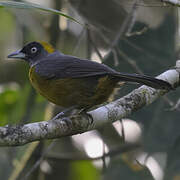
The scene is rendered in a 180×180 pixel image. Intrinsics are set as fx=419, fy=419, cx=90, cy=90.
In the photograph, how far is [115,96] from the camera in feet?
16.3

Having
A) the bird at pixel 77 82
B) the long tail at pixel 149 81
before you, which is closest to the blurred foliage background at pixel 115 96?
the bird at pixel 77 82

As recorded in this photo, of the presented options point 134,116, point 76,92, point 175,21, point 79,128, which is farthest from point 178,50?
point 79,128

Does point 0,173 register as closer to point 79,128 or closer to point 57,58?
point 57,58

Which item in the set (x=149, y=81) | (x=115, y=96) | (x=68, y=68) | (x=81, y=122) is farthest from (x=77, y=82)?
(x=115, y=96)

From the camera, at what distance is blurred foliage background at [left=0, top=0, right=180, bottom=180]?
15.5 feet

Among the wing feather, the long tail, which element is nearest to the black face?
the wing feather

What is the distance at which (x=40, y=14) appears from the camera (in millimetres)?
6730

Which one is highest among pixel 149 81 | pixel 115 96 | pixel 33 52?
pixel 149 81

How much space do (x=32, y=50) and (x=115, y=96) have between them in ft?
3.89

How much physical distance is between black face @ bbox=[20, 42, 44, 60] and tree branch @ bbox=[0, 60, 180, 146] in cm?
122

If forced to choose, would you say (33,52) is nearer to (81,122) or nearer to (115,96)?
(115,96)

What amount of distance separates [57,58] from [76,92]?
0.60 metres

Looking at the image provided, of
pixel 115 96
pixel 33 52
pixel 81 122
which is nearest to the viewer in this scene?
pixel 81 122

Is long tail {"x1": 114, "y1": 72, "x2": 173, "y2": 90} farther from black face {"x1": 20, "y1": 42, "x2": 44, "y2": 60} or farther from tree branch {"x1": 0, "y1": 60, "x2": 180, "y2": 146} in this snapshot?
black face {"x1": 20, "y1": 42, "x2": 44, "y2": 60}
